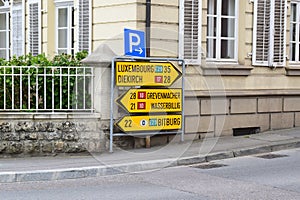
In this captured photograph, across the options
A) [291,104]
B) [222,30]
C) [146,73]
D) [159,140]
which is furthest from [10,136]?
[291,104]

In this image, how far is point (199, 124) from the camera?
12.1m

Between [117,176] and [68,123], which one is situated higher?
[68,123]

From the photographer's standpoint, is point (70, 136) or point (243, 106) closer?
point (70, 136)

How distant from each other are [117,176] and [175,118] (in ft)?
8.43

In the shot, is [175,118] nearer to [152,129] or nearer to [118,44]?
[152,129]

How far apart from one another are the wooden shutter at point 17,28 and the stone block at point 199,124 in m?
5.86

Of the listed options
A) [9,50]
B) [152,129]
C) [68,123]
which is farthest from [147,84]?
[9,50]

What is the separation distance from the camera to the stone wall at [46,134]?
10.1m

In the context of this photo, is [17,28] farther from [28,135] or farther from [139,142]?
[139,142]

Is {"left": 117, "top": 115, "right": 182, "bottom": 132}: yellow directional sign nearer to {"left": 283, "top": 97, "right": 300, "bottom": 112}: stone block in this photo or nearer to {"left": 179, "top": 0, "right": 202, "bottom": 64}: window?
{"left": 179, "top": 0, "right": 202, "bottom": 64}: window

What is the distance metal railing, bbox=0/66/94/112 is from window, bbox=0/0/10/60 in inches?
222

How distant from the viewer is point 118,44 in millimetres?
11500

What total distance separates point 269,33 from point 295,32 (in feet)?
4.10

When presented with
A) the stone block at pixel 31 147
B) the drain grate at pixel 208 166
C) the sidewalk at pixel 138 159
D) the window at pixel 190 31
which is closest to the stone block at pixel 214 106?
the sidewalk at pixel 138 159
